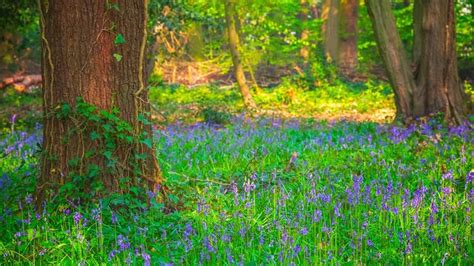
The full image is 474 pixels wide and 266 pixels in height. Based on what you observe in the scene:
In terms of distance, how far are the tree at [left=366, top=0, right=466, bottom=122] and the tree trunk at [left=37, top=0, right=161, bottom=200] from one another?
21.3 ft

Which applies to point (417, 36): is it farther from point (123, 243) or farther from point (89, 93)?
point (123, 243)

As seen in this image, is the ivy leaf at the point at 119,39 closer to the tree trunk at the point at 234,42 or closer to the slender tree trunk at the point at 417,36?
the slender tree trunk at the point at 417,36

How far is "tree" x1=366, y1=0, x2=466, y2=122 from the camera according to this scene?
9.76 m

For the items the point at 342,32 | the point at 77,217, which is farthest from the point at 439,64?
the point at 342,32

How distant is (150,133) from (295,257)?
1822mm

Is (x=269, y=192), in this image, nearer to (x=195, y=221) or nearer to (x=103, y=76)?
(x=195, y=221)

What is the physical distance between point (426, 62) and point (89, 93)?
6976 millimetres

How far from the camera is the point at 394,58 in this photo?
33.3ft

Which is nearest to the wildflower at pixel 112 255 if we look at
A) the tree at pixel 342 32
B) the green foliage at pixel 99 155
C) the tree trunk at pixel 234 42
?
the green foliage at pixel 99 155

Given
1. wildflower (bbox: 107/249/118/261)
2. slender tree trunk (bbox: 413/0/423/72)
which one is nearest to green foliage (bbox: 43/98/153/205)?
wildflower (bbox: 107/249/118/261)

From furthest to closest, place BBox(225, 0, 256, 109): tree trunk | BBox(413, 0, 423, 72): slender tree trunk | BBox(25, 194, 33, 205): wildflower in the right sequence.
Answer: BBox(225, 0, 256, 109): tree trunk → BBox(413, 0, 423, 72): slender tree trunk → BBox(25, 194, 33, 205): wildflower

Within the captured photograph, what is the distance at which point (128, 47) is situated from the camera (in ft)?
15.2

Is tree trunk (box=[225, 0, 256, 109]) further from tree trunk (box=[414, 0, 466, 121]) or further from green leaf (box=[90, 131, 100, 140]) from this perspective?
green leaf (box=[90, 131, 100, 140])

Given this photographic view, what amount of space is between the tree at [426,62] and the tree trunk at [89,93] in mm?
6492
